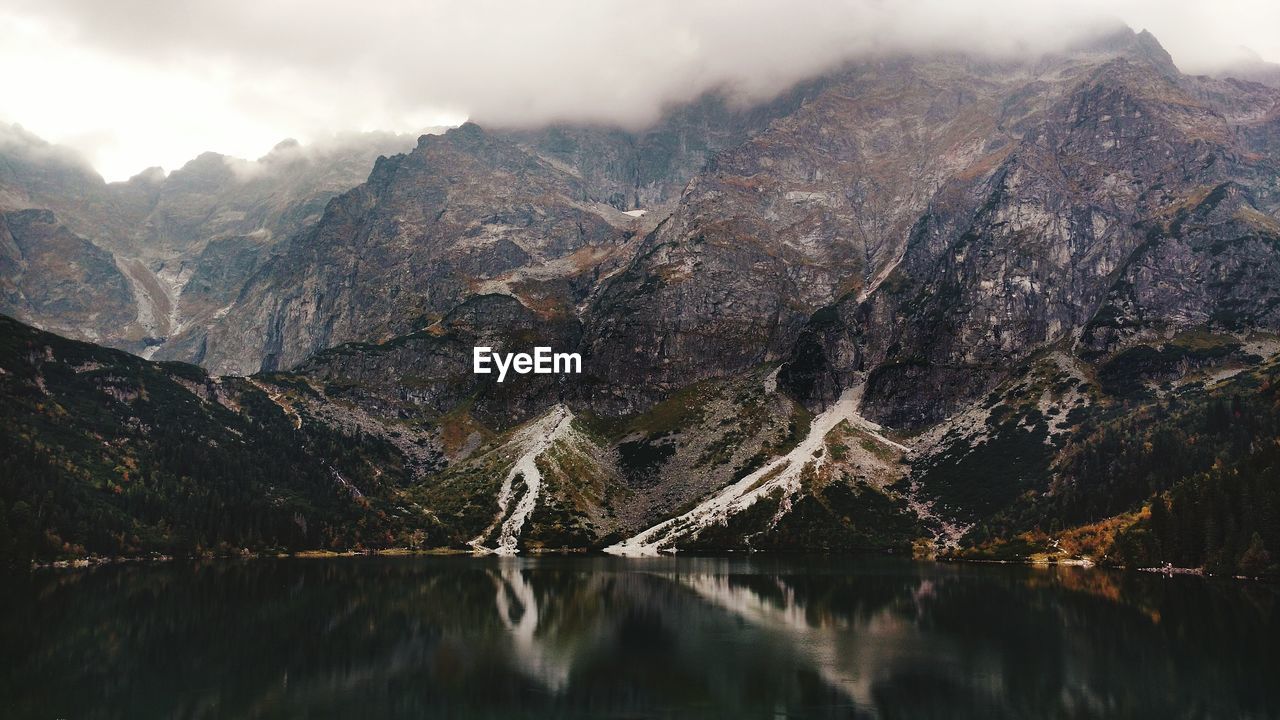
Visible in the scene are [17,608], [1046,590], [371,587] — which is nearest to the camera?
[17,608]

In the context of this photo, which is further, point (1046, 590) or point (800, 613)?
point (1046, 590)

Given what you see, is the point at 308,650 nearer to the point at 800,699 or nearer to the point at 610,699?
the point at 610,699

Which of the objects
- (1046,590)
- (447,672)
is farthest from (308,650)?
(1046,590)

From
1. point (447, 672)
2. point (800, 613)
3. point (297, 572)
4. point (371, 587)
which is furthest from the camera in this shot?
point (297, 572)

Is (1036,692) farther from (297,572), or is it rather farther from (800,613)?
(297,572)

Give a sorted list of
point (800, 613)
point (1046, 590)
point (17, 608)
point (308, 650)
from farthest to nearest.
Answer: point (1046, 590), point (800, 613), point (17, 608), point (308, 650)

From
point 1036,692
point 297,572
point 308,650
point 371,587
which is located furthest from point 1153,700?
point 297,572
